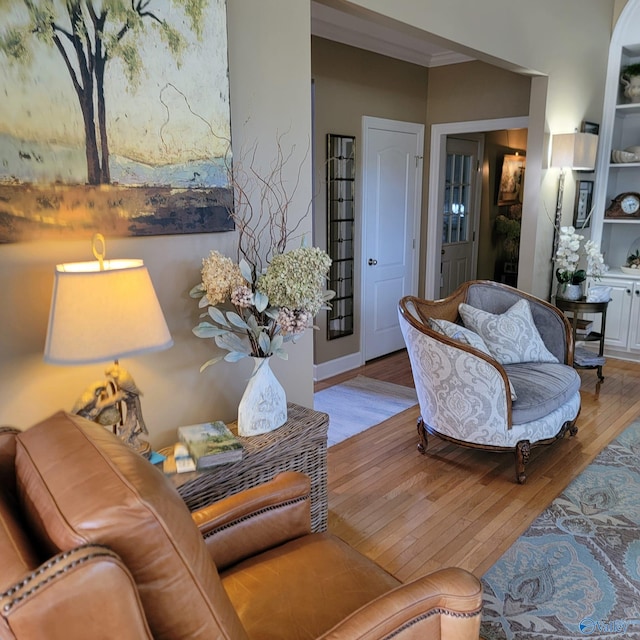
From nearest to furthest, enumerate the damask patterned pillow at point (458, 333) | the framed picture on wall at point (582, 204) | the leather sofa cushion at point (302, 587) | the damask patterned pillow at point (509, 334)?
the leather sofa cushion at point (302, 587), the damask patterned pillow at point (458, 333), the damask patterned pillow at point (509, 334), the framed picture on wall at point (582, 204)

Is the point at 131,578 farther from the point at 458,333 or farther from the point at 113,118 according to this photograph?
the point at 458,333

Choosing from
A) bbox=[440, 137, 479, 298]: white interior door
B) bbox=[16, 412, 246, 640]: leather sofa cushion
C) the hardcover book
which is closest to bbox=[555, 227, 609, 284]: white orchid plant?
bbox=[440, 137, 479, 298]: white interior door

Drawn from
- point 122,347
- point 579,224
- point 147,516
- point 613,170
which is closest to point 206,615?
point 147,516

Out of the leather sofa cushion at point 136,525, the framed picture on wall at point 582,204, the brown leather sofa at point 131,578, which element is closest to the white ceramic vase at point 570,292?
the framed picture on wall at point 582,204

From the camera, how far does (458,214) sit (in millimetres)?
6035

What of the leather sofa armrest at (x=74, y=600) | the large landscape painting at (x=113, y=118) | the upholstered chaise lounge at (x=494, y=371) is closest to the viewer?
the leather sofa armrest at (x=74, y=600)

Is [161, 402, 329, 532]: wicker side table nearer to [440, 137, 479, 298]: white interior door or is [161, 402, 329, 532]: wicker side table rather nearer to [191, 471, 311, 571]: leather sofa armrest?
[191, 471, 311, 571]: leather sofa armrest

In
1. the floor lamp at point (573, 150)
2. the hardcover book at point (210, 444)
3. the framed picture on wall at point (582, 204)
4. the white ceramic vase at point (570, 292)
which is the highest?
the floor lamp at point (573, 150)

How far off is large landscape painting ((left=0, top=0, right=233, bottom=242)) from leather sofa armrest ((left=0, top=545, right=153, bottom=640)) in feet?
3.75

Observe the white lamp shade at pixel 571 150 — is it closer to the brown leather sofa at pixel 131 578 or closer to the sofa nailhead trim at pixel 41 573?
the brown leather sofa at pixel 131 578

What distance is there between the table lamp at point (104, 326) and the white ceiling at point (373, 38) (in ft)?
9.32

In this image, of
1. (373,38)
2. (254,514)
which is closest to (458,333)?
(254,514)

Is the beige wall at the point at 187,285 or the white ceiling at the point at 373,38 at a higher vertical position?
the white ceiling at the point at 373,38

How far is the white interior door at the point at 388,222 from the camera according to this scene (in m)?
4.85
